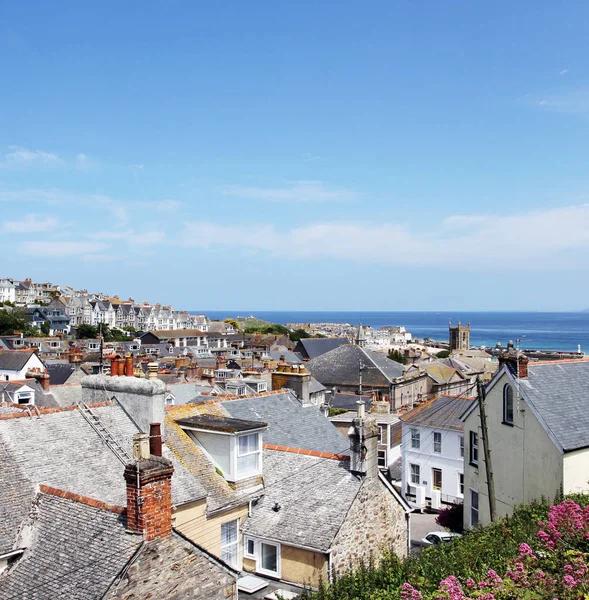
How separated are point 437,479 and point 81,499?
25605 mm

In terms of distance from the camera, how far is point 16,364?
64.0 metres

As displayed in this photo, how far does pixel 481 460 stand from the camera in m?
22.6

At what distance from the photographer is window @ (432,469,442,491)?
32719mm

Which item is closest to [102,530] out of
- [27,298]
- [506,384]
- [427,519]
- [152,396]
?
[152,396]

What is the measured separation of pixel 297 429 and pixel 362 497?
25.2 feet

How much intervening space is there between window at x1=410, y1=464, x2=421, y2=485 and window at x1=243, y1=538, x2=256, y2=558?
64.8ft

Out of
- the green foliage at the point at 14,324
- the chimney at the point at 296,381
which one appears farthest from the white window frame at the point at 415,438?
the green foliage at the point at 14,324

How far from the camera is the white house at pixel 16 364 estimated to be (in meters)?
63.5

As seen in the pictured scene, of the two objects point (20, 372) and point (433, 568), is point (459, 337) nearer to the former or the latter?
point (20, 372)

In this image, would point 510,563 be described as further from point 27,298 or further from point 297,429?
point 27,298

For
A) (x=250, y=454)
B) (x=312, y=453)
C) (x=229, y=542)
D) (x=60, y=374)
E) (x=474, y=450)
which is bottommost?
(x=60, y=374)

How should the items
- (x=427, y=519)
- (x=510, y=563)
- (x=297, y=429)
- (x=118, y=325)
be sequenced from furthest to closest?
(x=118, y=325) < (x=427, y=519) < (x=297, y=429) < (x=510, y=563)

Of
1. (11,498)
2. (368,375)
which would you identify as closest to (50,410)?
(11,498)

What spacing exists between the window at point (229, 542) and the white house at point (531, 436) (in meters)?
10.3
